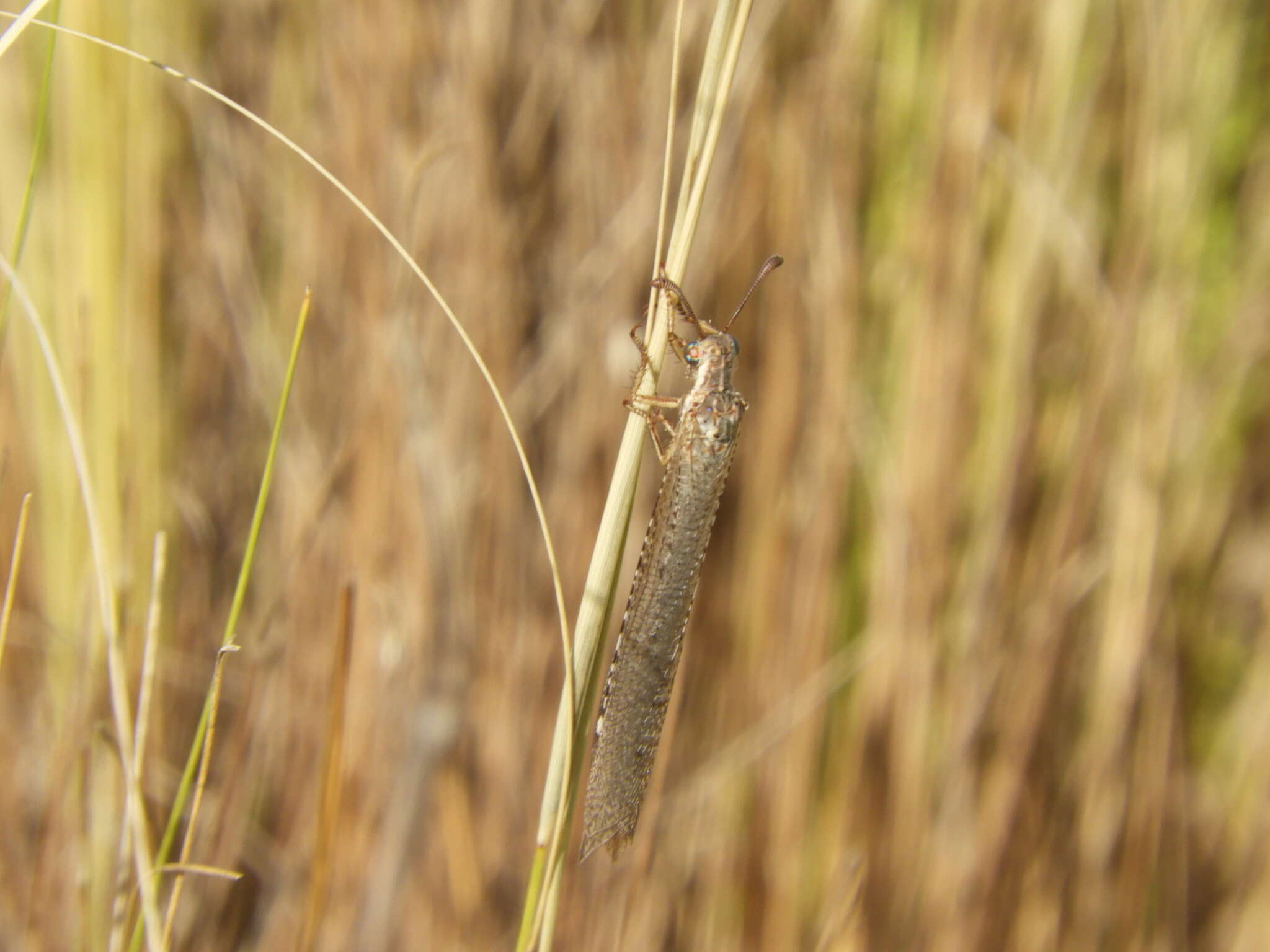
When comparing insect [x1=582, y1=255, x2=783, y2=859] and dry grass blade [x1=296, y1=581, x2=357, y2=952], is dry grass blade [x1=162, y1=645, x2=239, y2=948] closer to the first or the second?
dry grass blade [x1=296, y1=581, x2=357, y2=952]

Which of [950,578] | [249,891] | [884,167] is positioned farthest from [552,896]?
[884,167]

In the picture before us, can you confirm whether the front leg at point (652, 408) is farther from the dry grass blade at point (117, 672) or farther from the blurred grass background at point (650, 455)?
the dry grass blade at point (117, 672)

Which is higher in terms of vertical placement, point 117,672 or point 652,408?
point 652,408

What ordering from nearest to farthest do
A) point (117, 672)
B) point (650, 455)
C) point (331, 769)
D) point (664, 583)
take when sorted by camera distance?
point (117, 672)
point (331, 769)
point (664, 583)
point (650, 455)

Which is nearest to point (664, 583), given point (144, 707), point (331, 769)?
point (331, 769)

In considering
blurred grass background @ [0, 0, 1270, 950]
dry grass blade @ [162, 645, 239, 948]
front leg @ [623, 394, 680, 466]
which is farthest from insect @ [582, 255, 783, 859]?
dry grass blade @ [162, 645, 239, 948]

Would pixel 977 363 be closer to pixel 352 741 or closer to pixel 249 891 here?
pixel 352 741

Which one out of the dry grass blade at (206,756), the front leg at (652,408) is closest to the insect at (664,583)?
the front leg at (652,408)

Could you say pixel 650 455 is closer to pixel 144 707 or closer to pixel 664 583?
pixel 664 583

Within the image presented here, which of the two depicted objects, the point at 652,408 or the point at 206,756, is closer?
the point at 206,756
